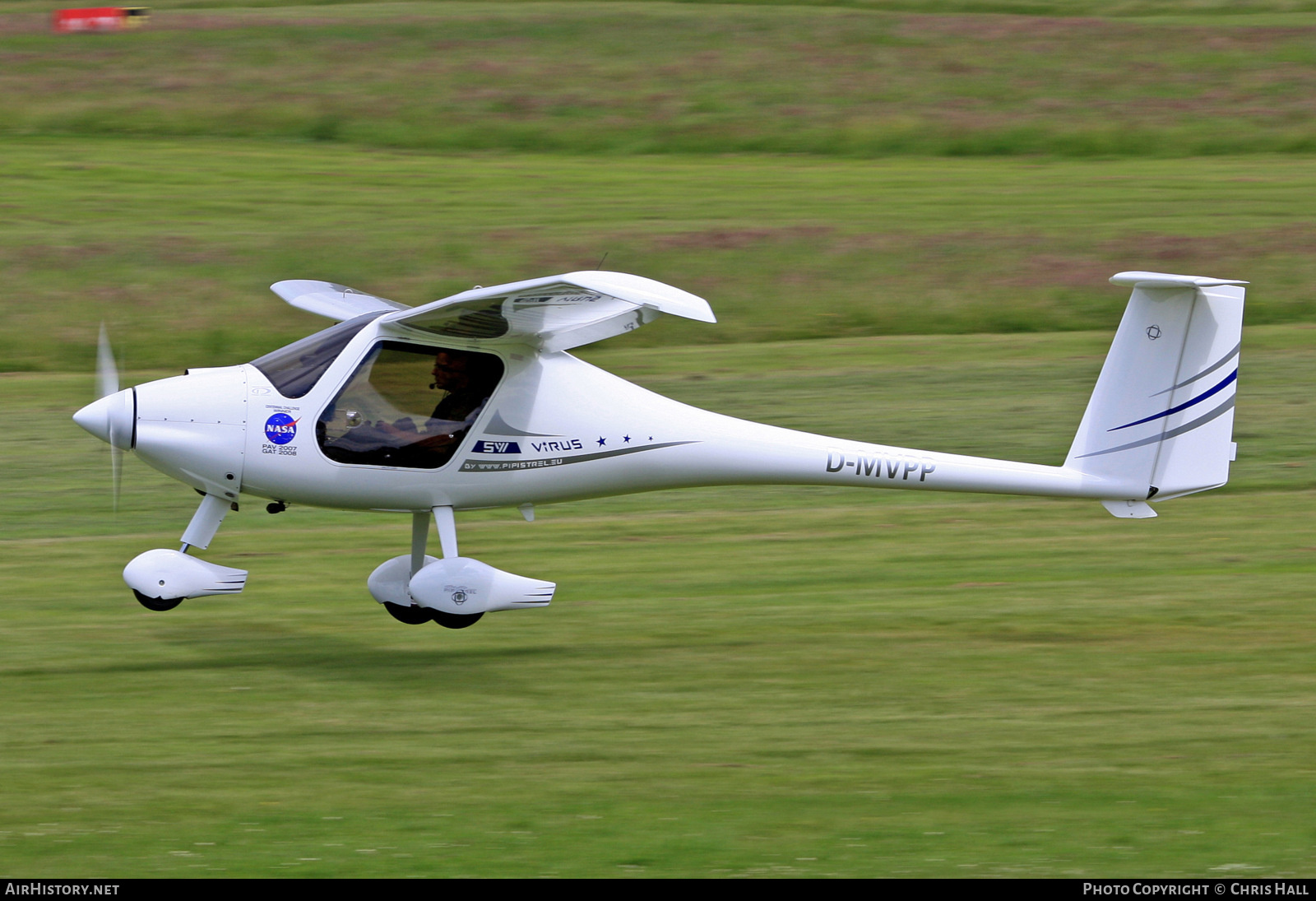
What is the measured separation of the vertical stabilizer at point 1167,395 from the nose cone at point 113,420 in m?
6.37

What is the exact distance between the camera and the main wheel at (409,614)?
1116 cm

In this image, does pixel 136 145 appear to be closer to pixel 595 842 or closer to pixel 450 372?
pixel 450 372

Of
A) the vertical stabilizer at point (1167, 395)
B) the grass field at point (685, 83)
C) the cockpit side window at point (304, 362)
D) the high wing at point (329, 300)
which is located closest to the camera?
the cockpit side window at point (304, 362)

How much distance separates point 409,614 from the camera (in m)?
11.2

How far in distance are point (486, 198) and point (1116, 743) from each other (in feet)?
72.5

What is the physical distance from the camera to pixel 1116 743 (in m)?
9.13

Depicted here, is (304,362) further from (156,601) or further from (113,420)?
(156,601)

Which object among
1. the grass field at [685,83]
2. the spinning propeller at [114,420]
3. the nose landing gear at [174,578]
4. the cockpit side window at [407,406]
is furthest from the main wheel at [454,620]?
the grass field at [685,83]

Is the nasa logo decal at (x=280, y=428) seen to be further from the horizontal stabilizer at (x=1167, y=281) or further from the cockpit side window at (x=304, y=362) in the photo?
the horizontal stabilizer at (x=1167, y=281)

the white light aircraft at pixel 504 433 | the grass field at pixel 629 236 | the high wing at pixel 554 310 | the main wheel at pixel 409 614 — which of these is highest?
the high wing at pixel 554 310

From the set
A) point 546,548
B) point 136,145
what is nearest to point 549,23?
point 136,145

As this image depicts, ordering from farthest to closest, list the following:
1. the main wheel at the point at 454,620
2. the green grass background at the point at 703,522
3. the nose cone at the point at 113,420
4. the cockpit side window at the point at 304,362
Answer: the main wheel at the point at 454,620 → the cockpit side window at the point at 304,362 → the nose cone at the point at 113,420 → the green grass background at the point at 703,522

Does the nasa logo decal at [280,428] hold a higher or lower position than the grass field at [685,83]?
higher

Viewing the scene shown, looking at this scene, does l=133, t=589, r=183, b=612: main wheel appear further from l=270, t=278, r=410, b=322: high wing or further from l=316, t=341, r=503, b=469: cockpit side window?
l=270, t=278, r=410, b=322: high wing
